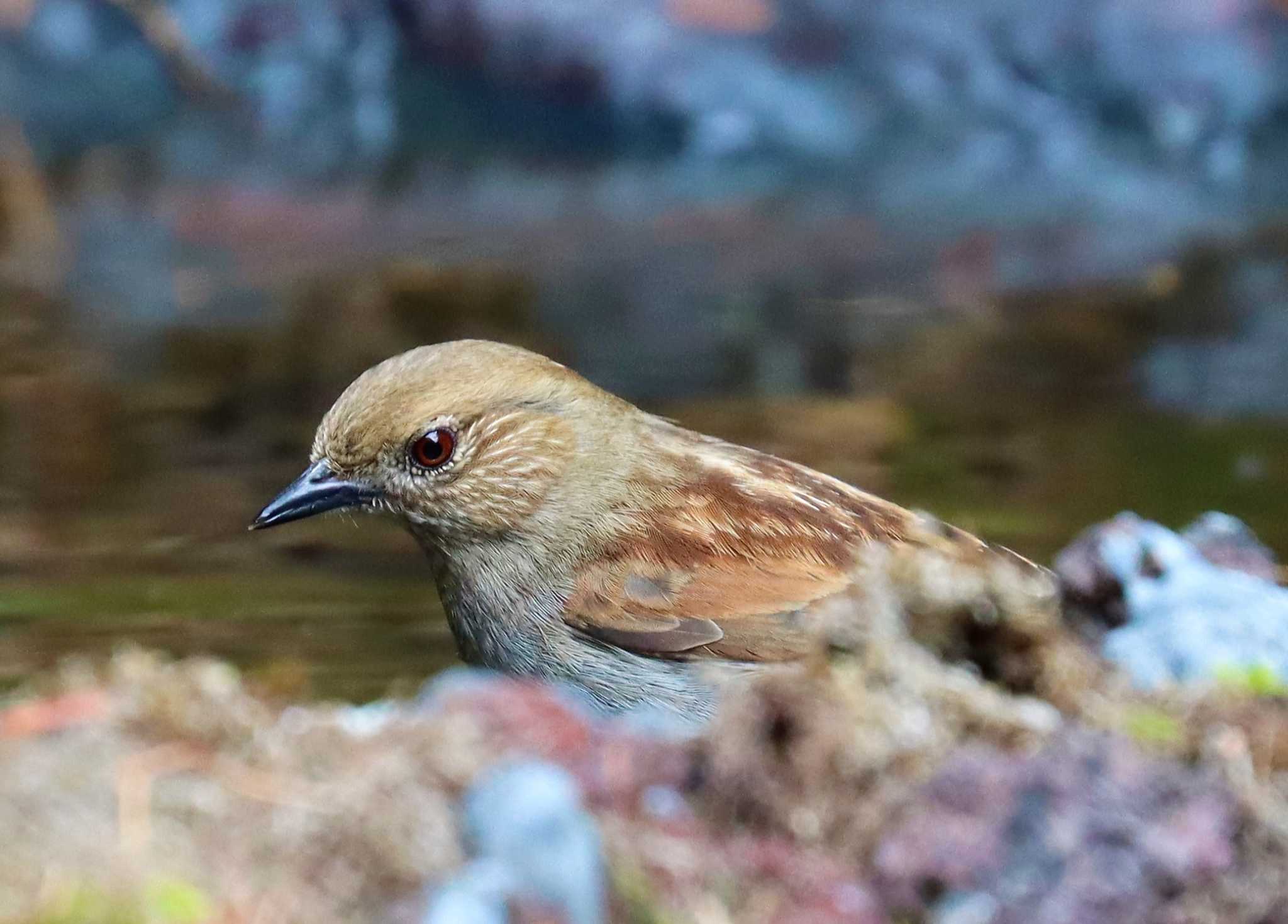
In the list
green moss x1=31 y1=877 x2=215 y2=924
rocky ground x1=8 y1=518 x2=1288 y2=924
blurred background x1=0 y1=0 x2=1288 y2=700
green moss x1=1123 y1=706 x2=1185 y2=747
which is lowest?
blurred background x1=0 y1=0 x2=1288 y2=700

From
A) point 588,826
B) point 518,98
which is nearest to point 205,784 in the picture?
point 588,826

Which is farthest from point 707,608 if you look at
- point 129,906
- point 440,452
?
point 129,906

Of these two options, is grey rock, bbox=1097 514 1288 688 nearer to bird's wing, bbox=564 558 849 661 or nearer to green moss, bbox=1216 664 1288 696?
green moss, bbox=1216 664 1288 696

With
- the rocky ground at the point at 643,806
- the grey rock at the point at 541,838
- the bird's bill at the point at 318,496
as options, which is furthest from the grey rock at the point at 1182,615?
the bird's bill at the point at 318,496

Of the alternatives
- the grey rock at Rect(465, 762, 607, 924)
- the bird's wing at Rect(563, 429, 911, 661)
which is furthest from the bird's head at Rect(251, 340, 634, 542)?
the grey rock at Rect(465, 762, 607, 924)

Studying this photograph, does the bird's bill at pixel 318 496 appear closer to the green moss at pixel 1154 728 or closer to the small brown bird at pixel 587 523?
the small brown bird at pixel 587 523

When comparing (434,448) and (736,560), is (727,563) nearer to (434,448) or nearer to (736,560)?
(736,560)
